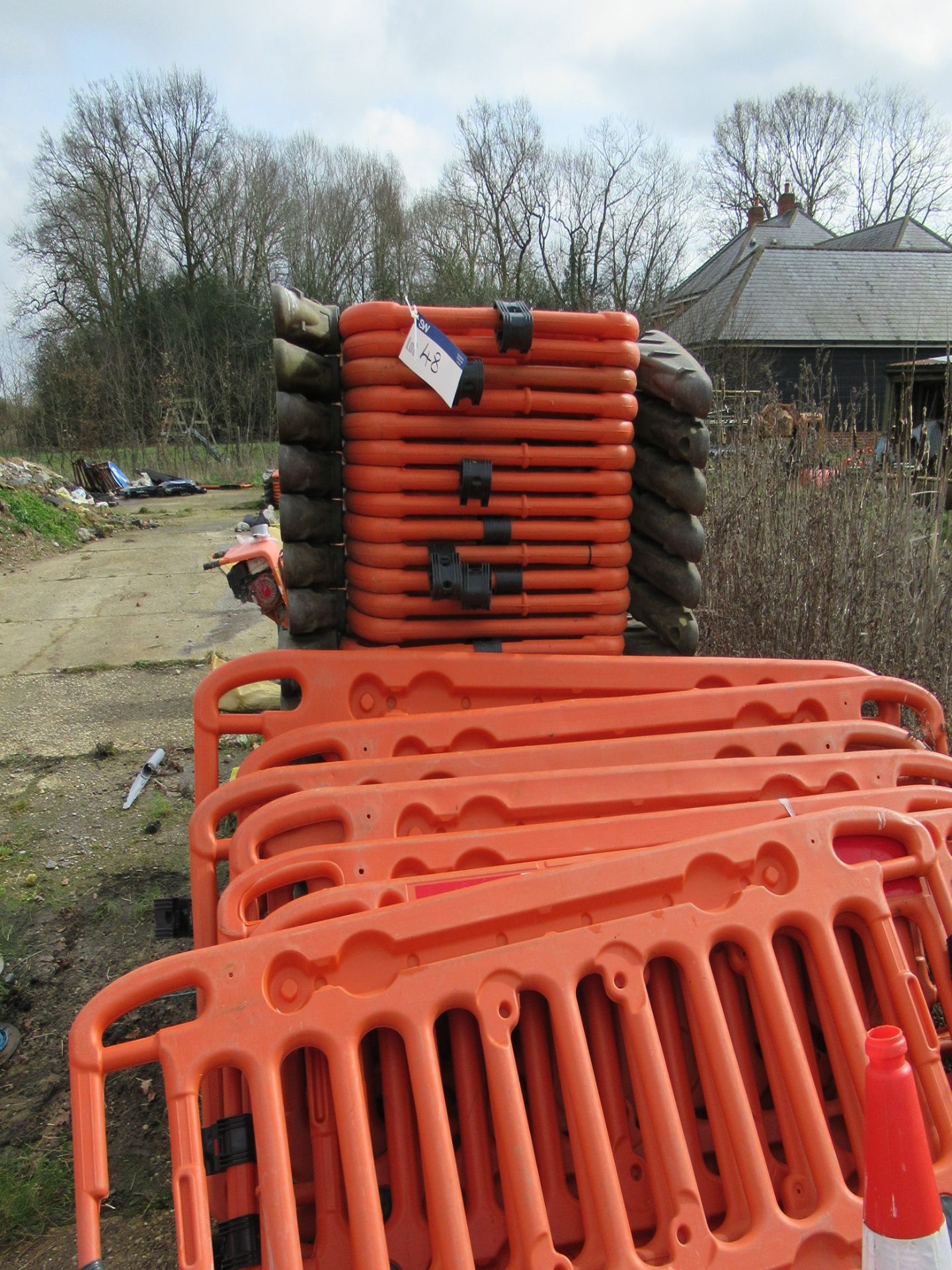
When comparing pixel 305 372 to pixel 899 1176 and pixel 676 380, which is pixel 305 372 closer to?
pixel 676 380

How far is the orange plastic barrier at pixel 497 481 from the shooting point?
2508 millimetres

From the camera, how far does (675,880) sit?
65.9 inches

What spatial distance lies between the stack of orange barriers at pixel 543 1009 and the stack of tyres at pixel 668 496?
0.86 meters

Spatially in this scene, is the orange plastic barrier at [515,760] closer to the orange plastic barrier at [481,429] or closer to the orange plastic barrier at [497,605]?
the orange plastic barrier at [497,605]

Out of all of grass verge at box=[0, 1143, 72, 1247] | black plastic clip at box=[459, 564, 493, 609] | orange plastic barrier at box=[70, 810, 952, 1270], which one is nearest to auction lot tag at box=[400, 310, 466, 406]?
black plastic clip at box=[459, 564, 493, 609]

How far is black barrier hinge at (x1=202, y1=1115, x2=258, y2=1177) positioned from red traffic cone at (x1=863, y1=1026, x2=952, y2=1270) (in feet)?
3.41

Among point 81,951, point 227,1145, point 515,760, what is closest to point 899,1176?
point 227,1145

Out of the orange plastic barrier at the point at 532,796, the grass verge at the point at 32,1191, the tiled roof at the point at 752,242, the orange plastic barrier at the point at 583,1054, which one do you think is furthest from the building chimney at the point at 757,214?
the grass verge at the point at 32,1191

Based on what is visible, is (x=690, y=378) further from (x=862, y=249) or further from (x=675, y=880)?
(x=862, y=249)

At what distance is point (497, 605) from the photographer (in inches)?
104

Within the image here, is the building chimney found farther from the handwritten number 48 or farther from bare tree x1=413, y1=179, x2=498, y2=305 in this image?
the handwritten number 48

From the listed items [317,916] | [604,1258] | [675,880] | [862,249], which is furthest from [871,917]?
[862,249]

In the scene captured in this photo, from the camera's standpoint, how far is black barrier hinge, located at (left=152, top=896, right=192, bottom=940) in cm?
247

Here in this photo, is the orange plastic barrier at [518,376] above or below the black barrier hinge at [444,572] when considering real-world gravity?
above
